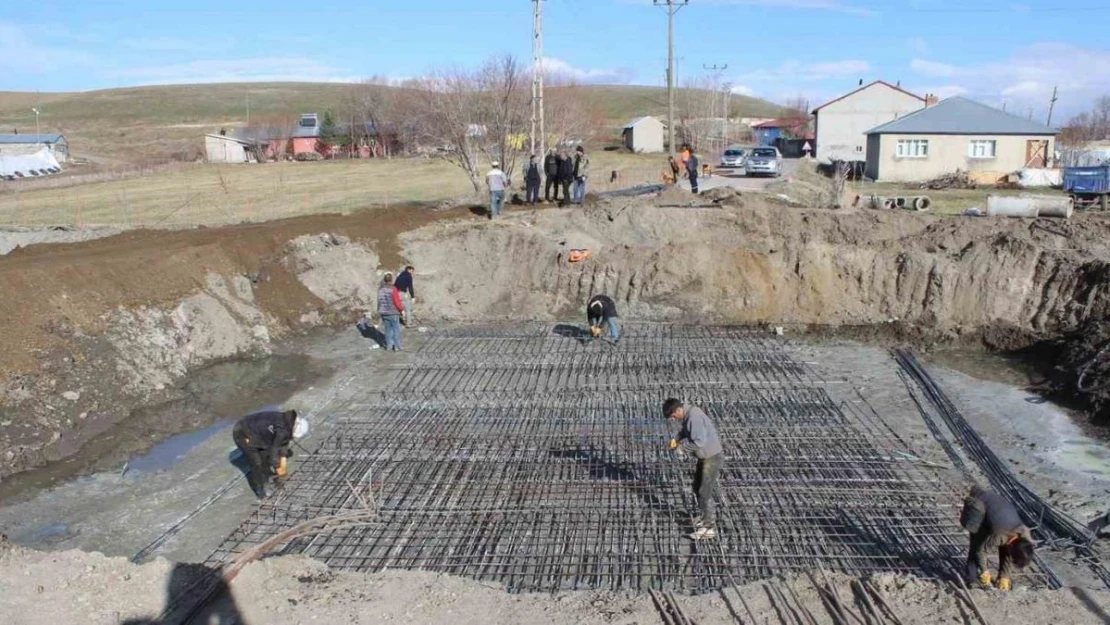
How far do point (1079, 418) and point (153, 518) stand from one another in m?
10.8

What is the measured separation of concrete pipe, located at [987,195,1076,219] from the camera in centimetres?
1952

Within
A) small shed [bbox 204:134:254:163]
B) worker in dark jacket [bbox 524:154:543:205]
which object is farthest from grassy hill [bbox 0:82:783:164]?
worker in dark jacket [bbox 524:154:543:205]

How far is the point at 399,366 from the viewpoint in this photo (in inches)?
508

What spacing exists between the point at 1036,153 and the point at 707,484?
32.5m

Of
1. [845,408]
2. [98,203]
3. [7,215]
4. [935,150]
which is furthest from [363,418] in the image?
[935,150]

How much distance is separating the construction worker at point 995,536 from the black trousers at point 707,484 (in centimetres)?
202

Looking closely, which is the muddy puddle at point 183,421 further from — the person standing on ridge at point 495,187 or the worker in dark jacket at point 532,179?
the worker in dark jacket at point 532,179

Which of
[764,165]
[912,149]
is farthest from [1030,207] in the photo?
[912,149]

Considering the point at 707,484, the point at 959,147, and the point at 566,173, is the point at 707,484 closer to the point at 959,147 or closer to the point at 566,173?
the point at 566,173

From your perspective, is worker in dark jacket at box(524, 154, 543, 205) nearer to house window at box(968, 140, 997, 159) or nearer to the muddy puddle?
the muddy puddle

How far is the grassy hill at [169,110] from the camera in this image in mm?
64000

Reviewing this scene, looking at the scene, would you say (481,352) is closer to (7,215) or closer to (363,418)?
(363,418)

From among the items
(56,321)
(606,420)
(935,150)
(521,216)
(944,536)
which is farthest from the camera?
(935,150)

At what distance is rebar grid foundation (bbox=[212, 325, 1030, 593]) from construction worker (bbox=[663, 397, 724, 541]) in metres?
0.17
